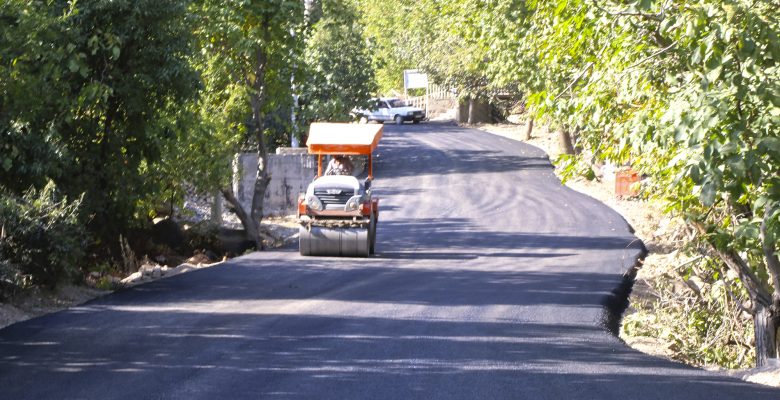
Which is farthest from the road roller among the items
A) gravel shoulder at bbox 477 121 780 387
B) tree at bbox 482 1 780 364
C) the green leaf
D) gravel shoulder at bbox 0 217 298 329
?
the green leaf

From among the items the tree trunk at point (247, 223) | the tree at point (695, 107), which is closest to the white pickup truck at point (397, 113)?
the tree trunk at point (247, 223)

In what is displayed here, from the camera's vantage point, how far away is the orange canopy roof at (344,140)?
2408 cm

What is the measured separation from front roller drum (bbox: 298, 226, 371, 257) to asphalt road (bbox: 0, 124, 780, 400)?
1.21ft

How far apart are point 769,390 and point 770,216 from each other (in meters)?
2.49

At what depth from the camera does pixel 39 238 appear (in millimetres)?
16172

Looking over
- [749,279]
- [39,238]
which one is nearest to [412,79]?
[39,238]

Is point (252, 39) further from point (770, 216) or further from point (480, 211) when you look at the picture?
point (770, 216)

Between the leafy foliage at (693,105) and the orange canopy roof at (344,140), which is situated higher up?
the leafy foliage at (693,105)

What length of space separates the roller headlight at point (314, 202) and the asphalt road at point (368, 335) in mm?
1205

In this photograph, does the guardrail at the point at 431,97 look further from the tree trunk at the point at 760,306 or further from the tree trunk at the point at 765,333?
the tree trunk at the point at 765,333

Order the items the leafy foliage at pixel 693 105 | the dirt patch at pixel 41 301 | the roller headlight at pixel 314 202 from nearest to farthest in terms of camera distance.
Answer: the leafy foliage at pixel 693 105
the dirt patch at pixel 41 301
the roller headlight at pixel 314 202

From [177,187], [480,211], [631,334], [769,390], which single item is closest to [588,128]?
[631,334]

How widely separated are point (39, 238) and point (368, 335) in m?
5.52

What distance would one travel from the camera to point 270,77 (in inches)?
1054
